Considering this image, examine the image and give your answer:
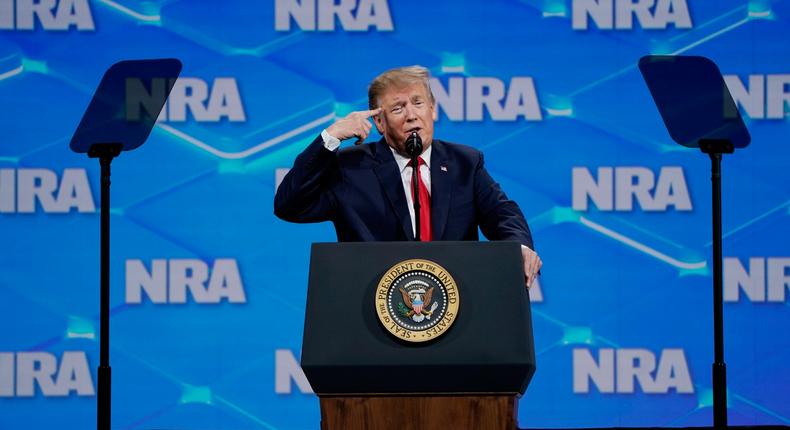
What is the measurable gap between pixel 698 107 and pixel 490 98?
4.17 ft

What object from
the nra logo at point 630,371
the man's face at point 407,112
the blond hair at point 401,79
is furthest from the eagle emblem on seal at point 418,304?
the nra logo at point 630,371

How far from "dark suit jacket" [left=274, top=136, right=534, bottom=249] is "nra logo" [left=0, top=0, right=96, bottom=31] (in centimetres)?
212

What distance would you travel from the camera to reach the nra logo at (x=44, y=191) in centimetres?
419

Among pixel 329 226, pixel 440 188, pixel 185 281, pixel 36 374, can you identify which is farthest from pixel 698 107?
pixel 36 374

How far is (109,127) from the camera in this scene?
3.08 meters

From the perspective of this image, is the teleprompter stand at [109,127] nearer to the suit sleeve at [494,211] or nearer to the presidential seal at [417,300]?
the suit sleeve at [494,211]

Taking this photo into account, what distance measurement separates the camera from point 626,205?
165 inches

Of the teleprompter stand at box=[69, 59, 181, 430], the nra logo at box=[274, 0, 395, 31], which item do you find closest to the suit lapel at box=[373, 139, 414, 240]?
the teleprompter stand at box=[69, 59, 181, 430]

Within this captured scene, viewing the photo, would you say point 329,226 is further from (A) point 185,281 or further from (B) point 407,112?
(B) point 407,112

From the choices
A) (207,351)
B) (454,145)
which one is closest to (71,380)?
(207,351)

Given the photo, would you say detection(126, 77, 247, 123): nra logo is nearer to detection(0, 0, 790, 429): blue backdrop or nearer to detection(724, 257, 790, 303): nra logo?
detection(0, 0, 790, 429): blue backdrop

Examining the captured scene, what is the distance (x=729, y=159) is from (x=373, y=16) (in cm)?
166

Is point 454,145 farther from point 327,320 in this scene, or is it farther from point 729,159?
point 729,159

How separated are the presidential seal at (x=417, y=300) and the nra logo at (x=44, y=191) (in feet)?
8.81
